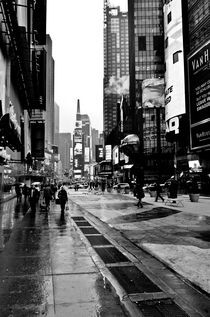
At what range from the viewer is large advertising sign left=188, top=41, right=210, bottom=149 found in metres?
36.4

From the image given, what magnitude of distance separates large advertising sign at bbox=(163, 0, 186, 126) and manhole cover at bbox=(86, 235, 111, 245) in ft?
139

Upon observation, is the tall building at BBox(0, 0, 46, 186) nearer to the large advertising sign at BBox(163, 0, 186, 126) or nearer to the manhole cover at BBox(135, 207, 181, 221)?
the manhole cover at BBox(135, 207, 181, 221)

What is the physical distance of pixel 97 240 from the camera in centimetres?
1120

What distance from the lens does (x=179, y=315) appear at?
481cm

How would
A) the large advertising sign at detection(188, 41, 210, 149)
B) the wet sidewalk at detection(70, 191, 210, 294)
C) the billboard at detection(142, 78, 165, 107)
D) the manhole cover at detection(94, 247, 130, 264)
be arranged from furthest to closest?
the billboard at detection(142, 78, 165, 107)
the large advertising sign at detection(188, 41, 210, 149)
the manhole cover at detection(94, 247, 130, 264)
the wet sidewalk at detection(70, 191, 210, 294)

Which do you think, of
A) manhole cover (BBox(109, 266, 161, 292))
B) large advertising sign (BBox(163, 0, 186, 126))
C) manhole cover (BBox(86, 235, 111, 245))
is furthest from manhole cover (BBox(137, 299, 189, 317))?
large advertising sign (BBox(163, 0, 186, 126))

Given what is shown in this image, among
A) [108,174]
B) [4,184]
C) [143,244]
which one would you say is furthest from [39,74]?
[108,174]

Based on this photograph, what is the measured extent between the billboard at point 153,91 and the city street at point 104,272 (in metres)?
77.3

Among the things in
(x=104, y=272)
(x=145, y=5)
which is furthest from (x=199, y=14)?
(x=145, y=5)

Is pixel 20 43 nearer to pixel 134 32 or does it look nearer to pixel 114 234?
pixel 114 234

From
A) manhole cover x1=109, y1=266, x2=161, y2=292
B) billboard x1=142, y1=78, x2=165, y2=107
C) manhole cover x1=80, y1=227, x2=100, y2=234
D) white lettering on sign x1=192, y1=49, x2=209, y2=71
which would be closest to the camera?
manhole cover x1=109, y1=266, x2=161, y2=292

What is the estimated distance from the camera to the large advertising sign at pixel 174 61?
51750 mm

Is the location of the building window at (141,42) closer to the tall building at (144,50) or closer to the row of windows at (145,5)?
the tall building at (144,50)

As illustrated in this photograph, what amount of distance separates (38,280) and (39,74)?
54.9 meters
